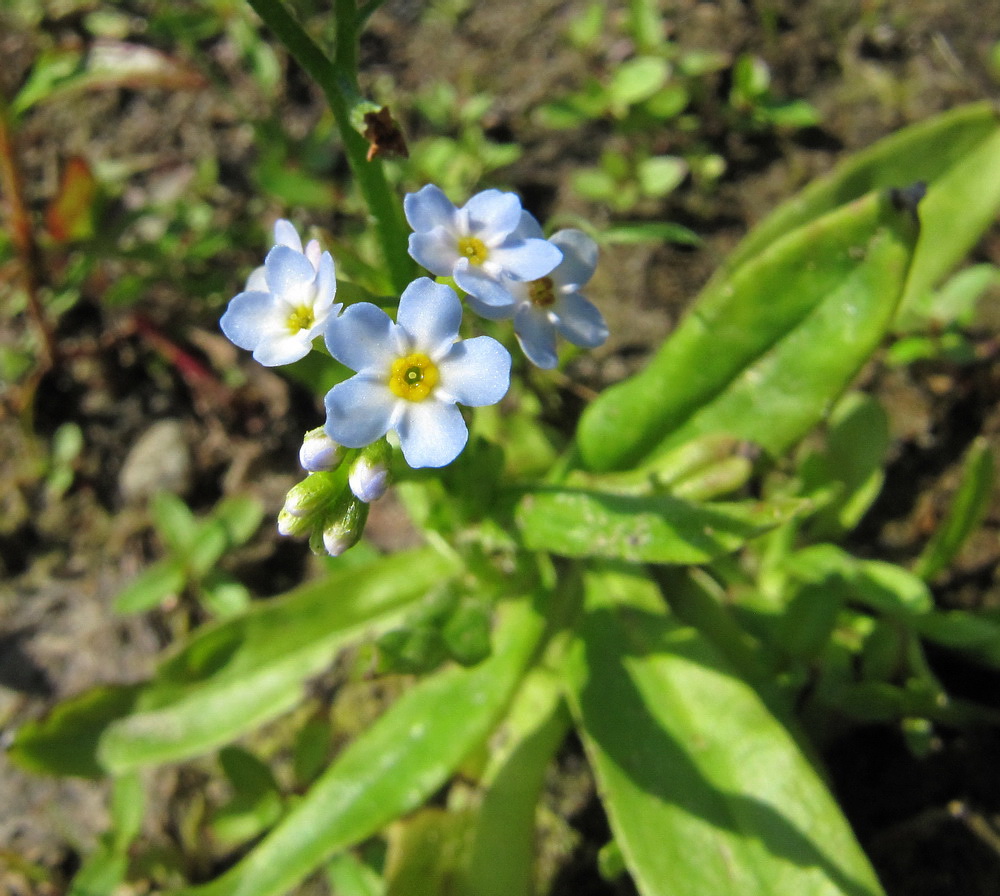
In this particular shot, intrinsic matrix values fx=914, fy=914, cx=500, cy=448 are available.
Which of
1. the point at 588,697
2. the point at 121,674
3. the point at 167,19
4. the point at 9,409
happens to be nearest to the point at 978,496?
the point at 588,697

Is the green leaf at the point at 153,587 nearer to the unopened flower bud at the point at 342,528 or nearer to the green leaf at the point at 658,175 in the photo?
the unopened flower bud at the point at 342,528

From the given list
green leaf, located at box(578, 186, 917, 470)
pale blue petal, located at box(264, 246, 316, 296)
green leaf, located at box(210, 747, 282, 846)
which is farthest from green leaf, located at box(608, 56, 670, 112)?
green leaf, located at box(210, 747, 282, 846)

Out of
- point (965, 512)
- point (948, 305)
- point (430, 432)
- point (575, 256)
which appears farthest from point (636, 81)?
point (430, 432)

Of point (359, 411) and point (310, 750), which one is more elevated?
point (359, 411)

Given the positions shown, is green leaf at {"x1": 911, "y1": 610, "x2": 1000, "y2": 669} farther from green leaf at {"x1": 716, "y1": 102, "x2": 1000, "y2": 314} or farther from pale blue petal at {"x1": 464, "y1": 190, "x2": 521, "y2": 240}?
pale blue petal at {"x1": 464, "y1": 190, "x2": 521, "y2": 240}

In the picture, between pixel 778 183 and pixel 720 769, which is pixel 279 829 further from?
pixel 778 183

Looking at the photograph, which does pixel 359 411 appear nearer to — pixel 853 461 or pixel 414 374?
pixel 414 374

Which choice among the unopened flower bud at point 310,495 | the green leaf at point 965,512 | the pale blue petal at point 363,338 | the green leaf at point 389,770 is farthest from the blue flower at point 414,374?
the green leaf at point 965,512
